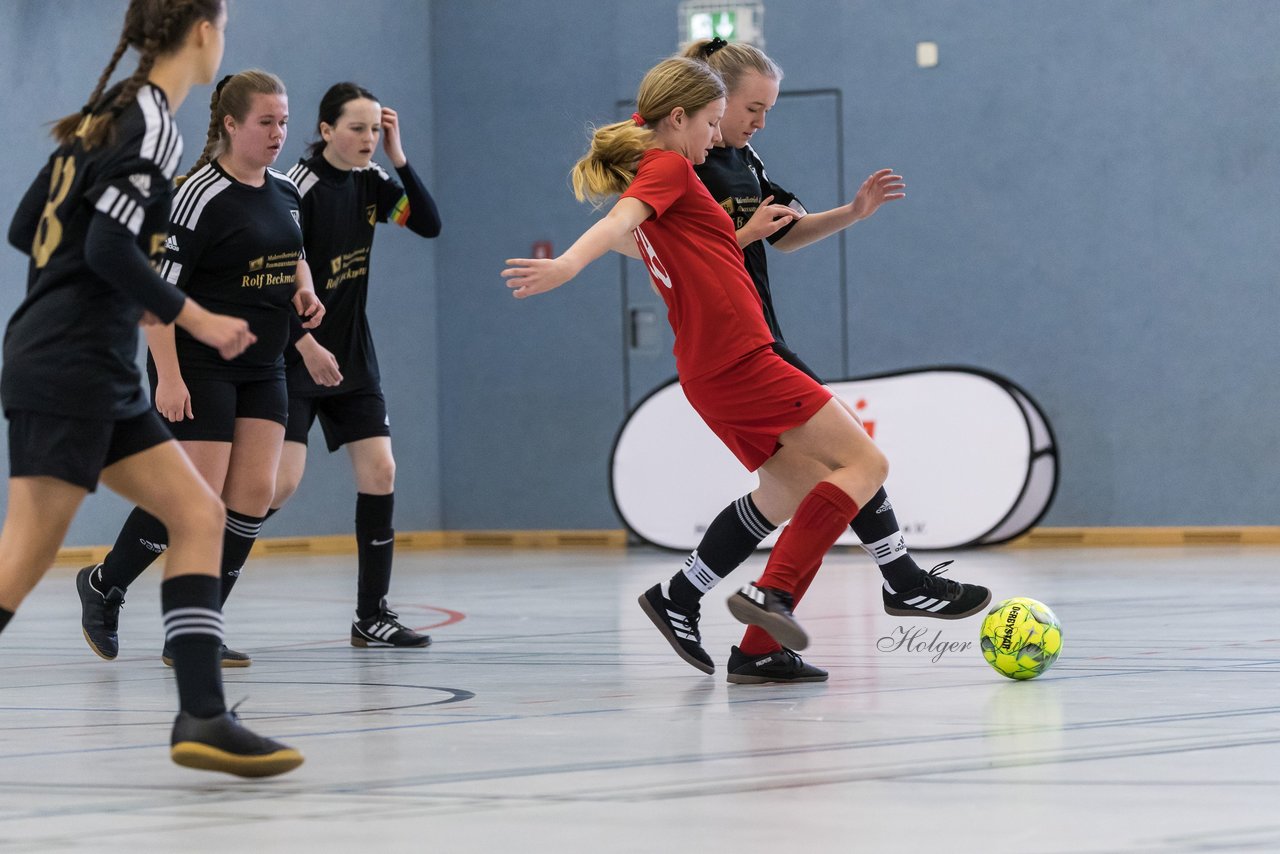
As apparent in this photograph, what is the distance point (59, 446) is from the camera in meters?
3.01

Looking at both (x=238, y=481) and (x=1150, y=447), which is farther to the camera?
(x=1150, y=447)

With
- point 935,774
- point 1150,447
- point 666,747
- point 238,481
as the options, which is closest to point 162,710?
point 238,481

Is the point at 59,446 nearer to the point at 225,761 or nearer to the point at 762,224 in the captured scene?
the point at 225,761

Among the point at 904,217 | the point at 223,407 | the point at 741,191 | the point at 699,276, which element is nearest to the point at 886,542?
the point at 699,276

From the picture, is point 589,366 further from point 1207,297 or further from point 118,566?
point 118,566

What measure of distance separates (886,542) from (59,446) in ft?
7.63

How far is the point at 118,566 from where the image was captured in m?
5.27

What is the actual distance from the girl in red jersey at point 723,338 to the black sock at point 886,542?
0.86 ft

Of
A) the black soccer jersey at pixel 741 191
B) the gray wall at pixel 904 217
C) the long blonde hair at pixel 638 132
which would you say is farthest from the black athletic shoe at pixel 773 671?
the gray wall at pixel 904 217

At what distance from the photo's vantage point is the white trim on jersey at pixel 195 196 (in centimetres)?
483

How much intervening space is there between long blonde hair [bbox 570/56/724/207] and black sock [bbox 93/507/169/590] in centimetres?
178

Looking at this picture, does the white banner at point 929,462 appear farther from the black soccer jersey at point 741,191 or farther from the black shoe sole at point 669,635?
the black shoe sole at point 669,635

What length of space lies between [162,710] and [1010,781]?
84.3 inches

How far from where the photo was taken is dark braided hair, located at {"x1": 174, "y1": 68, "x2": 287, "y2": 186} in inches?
192
